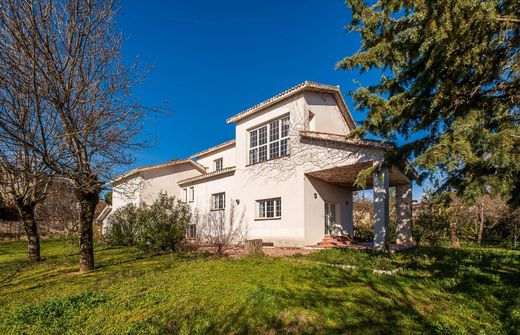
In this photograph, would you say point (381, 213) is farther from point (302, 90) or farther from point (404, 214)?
point (302, 90)

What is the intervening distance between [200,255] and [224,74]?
1450 cm

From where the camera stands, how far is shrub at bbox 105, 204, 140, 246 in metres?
18.8

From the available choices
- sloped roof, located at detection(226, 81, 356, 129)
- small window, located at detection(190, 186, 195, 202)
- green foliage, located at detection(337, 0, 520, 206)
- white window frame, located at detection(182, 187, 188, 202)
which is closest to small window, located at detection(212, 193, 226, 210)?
small window, located at detection(190, 186, 195, 202)

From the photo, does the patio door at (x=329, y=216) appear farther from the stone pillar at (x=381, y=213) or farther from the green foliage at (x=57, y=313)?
the green foliage at (x=57, y=313)

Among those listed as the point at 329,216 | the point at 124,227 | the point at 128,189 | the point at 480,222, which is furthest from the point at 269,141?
the point at 480,222

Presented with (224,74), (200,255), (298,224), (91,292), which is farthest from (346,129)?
(91,292)

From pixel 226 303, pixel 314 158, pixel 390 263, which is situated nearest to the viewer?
pixel 226 303

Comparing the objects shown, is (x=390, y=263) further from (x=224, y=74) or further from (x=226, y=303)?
(x=224, y=74)

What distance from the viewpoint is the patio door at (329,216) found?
53.6 feet

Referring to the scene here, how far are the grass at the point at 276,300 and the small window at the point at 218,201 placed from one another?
10817 millimetres

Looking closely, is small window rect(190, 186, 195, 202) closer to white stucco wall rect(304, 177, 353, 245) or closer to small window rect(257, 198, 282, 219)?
small window rect(257, 198, 282, 219)

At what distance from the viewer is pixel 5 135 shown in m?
7.21

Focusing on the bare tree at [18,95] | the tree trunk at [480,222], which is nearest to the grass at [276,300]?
the bare tree at [18,95]

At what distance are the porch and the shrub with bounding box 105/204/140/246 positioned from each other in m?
12.1
